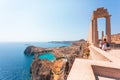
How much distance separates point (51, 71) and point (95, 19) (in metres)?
18.1

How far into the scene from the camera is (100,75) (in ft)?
14.0

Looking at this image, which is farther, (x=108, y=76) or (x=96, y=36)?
(x=96, y=36)

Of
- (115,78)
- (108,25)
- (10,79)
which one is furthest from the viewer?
(10,79)

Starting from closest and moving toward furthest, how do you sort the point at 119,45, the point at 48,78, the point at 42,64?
1. the point at 119,45
2. the point at 48,78
3. the point at 42,64

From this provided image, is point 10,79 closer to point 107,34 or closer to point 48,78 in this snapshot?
point 48,78

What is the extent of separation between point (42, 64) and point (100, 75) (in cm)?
3209

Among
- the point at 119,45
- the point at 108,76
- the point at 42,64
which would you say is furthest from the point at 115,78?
the point at 42,64

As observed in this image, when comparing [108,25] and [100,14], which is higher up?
[100,14]

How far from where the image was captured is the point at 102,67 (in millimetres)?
4320

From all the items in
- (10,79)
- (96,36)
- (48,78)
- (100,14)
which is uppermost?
(100,14)

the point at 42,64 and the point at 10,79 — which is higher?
the point at 42,64

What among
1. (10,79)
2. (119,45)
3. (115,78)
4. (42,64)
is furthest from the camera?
(10,79)

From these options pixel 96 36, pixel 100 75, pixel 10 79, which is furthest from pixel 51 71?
pixel 100 75

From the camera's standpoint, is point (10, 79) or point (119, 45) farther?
point (10, 79)
